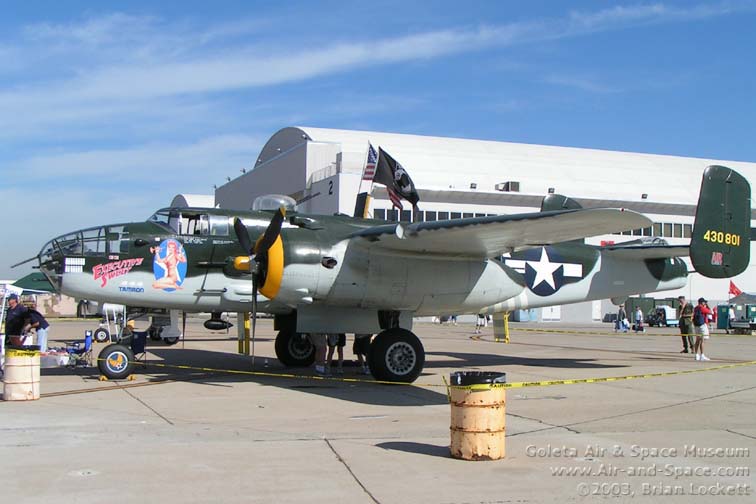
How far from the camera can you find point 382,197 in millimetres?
51438

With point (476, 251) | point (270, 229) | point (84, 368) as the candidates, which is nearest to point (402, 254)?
point (476, 251)

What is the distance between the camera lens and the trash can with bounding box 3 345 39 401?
11062 mm

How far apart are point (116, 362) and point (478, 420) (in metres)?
8.92

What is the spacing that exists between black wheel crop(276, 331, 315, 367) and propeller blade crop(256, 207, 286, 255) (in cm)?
486

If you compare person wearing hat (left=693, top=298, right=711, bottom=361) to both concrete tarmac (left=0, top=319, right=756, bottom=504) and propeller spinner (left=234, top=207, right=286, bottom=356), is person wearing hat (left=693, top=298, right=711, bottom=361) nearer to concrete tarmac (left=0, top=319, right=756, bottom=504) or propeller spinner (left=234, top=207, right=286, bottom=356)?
concrete tarmac (left=0, top=319, right=756, bottom=504)

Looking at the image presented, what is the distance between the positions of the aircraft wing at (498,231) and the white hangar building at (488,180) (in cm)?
3646

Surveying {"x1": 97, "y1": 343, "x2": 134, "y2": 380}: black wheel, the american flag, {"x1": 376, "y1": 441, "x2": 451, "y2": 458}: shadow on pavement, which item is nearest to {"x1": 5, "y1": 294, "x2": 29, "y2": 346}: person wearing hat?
{"x1": 97, "y1": 343, "x2": 134, "y2": 380}: black wheel

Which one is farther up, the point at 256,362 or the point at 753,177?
the point at 753,177

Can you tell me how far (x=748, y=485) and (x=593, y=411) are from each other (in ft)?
13.6

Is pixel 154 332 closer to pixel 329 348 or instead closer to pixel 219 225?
pixel 329 348

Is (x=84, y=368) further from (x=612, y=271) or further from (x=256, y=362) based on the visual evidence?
(x=612, y=271)

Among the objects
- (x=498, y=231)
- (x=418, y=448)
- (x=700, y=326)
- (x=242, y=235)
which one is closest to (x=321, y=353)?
(x=242, y=235)

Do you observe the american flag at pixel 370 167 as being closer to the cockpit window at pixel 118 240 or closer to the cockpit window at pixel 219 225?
the cockpit window at pixel 219 225

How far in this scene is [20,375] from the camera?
11.1 m
